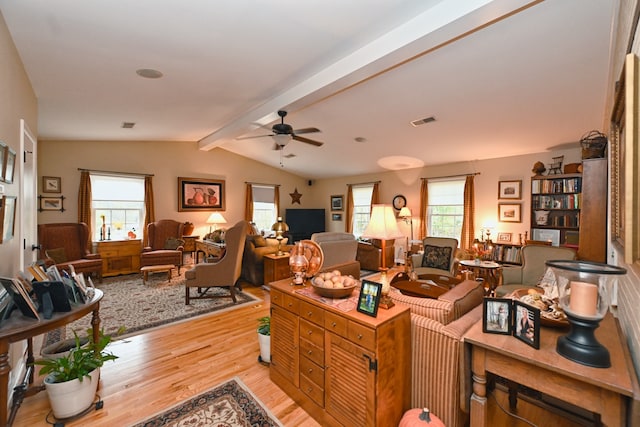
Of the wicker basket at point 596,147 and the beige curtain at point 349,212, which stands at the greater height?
the wicker basket at point 596,147

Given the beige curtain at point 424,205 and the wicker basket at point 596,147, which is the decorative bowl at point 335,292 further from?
the beige curtain at point 424,205

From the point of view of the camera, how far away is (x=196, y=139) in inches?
267

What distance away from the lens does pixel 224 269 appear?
13.1ft

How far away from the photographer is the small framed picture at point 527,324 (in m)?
1.19

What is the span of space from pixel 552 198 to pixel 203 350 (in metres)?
5.72

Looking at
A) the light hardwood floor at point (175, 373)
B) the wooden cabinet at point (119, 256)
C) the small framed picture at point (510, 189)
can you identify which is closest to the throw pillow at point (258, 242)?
the light hardwood floor at point (175, 373)

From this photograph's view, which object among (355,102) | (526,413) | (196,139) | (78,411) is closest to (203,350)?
(78,411)

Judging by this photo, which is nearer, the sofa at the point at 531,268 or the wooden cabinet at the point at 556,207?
the sofa at the point at 531,268

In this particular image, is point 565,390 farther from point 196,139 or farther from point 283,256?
point 196,139

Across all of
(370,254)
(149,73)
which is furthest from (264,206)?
(149,73)

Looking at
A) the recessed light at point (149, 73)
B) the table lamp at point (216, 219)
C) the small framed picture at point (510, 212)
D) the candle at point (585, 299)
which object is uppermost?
the recessed light at point (149, 73)

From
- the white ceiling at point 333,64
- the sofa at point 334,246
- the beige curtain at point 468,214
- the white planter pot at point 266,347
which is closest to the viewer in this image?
the white ceiling at point 333,64

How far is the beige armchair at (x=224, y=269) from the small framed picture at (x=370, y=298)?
8.88ft

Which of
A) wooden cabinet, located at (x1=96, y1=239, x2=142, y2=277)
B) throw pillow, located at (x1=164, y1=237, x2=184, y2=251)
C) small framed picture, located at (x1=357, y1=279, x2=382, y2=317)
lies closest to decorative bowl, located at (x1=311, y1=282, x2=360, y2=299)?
small framed picture, located at (x1=357, y1=279, x2=382, y2=317)
